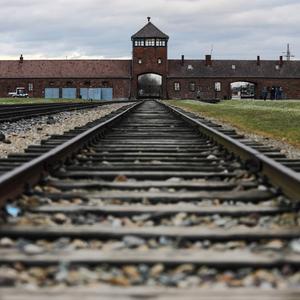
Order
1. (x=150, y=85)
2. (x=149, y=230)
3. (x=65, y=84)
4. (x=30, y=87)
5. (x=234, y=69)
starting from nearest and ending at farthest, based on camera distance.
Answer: (x=149, y=230) < (x=65, y=84) < (x=30, y=87) < (x=150, y=85) < (x=234, y=69)

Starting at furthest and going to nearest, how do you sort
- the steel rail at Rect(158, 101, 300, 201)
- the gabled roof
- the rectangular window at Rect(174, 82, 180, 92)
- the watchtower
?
the gabled roof < the rectangular window at Rect(174, 82, 180, 92) < the watchtower < the steel rail at Rect(158, 101, 300, 201)

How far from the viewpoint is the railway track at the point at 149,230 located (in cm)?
279

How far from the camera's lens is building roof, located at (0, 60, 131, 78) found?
8700 cm

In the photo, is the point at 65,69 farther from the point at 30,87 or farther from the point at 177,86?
the point at 177,86

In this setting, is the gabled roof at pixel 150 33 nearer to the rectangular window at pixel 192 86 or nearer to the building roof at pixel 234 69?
the building roof at pixel 234 69

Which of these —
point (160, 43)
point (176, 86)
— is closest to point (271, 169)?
point (176, 86)

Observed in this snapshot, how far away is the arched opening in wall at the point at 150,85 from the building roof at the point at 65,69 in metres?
2.87

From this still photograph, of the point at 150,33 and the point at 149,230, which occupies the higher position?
the point at 150,33

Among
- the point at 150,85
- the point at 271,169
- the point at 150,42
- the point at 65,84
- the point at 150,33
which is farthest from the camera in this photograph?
the point at 150,85

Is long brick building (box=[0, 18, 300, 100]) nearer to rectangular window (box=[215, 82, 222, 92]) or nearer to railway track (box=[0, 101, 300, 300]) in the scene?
rectangular window (box=[215, 82, 222, 92])

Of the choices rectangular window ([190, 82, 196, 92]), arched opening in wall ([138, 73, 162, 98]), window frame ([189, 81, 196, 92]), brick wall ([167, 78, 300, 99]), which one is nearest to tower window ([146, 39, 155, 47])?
arched opening in wall ([138, 73, 162, 98])

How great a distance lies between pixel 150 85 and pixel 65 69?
42.9 ft

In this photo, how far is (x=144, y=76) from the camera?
8906cm

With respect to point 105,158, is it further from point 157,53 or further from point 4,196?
point 157,53
